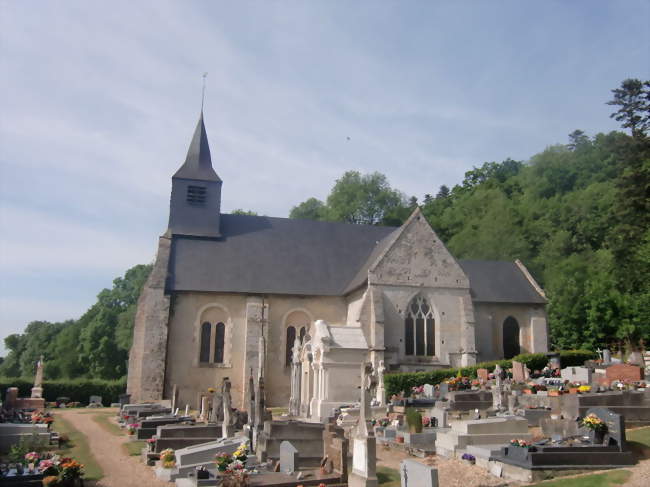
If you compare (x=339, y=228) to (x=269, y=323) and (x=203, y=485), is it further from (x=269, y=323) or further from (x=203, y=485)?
(x=203, y=485)

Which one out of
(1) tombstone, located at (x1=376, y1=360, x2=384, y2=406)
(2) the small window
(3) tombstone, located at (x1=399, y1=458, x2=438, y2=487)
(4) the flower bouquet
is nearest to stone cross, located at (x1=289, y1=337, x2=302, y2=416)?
(1) tombstone, located at (x1=376, y1=360, x2=384, y2=406)

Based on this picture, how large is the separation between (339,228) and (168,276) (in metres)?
10.7

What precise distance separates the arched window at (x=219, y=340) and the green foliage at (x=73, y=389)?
841 centimetres

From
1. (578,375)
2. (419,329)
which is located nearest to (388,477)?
(578,375)

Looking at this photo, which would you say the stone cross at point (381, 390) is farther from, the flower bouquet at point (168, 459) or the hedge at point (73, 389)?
the hedge at point (73, 389)

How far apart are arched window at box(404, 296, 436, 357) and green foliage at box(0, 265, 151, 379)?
28879 millimetres

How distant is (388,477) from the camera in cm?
1154

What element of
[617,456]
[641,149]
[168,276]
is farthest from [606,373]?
[641,149]

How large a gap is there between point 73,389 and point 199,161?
14657mm

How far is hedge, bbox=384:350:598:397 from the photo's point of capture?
23078 millimetres

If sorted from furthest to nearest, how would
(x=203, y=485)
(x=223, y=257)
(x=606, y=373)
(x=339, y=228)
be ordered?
1. (x=339, y=228)
2. (x=223, y=257)
3. (x=606, y=373)
4. (x=203, y=485)

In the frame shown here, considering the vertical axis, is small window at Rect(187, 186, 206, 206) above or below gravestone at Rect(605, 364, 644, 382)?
above

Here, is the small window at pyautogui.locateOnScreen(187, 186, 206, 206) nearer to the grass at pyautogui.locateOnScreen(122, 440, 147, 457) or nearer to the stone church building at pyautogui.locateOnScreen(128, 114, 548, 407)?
the stone church building at pyautogui.locateOnScreen(128, 114, 548, 407)

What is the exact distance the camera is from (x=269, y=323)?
28812 mm
